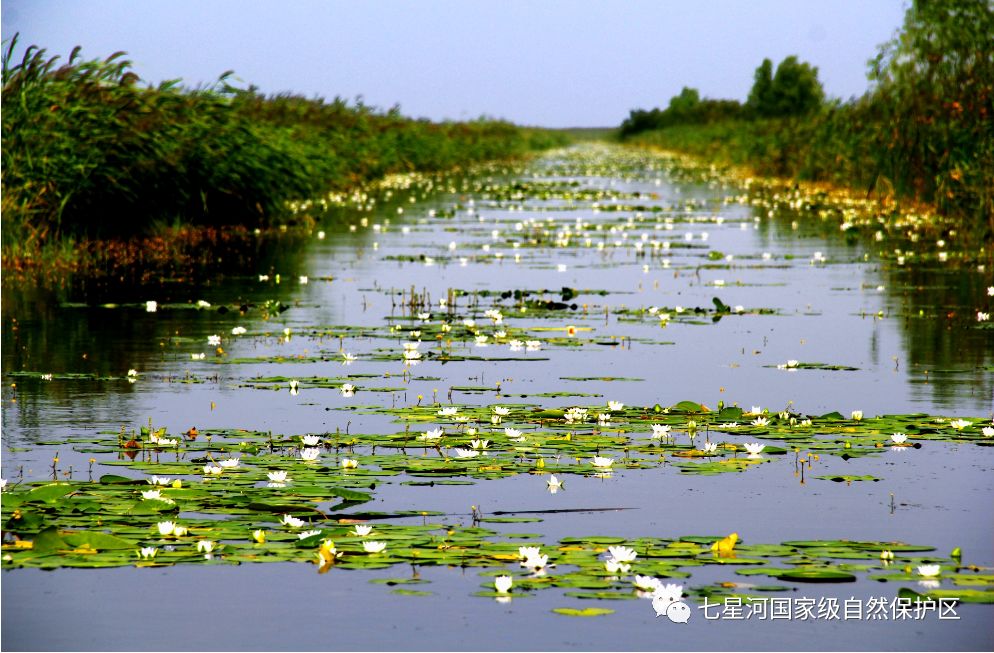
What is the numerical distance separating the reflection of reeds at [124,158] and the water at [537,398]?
5.13 ft

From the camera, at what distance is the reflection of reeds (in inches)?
778

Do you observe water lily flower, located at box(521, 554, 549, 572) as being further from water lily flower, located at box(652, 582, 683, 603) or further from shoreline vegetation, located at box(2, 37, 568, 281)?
shoreline vegetation, located at box(2, 37, 568, 281)

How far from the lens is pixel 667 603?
5.93 metres

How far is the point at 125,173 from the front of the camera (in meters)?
21.5

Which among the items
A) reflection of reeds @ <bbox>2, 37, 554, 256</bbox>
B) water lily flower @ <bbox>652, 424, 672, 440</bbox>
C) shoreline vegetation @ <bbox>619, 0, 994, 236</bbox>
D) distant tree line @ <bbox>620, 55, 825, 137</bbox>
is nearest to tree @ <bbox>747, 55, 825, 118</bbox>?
distant tree line @ <bbox>620, 55, 825, 137</bbox>

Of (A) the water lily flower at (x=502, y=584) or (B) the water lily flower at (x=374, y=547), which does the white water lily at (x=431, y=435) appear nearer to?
(B) the water lily flower at (x=374, y=547)

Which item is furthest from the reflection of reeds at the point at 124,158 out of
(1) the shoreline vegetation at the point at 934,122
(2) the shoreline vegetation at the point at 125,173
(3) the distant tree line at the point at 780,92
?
(3) the distant tree line at the point at 780,92

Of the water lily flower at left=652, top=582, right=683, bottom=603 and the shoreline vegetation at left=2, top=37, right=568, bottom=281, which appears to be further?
the shoreline vegetation at left=2, top=37, right=568, bottom=281

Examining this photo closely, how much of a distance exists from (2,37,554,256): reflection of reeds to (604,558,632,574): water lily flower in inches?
557

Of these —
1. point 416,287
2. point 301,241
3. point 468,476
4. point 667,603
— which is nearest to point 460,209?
point 301,241

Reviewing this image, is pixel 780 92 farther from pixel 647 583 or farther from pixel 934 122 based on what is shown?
pixel 647 583

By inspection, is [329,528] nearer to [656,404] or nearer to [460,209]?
[656,404]

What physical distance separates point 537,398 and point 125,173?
40.4 ft

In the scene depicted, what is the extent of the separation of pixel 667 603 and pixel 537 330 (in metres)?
8.79
